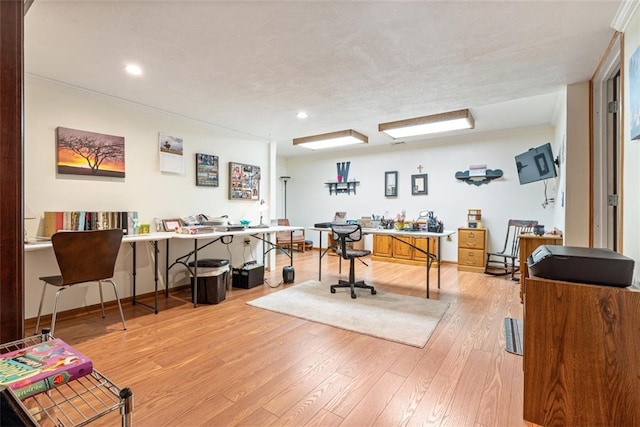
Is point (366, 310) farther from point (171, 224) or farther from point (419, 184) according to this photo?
point (419, 184)

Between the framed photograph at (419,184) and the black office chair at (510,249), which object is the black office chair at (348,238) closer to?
the black office chair at (510,249)

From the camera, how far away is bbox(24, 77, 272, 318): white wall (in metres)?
2.78

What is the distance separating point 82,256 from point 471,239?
5.46 metres

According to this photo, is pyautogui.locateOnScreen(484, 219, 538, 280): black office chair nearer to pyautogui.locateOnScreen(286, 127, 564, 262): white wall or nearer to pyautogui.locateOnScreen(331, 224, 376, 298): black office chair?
pyautogui.locateOnScreen(286, 127, 564, 262): white wall

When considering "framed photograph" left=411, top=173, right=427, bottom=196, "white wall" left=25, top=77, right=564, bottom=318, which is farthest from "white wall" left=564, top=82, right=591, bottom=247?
"framed photograph" left=411, top=173, right=427, bottom=196

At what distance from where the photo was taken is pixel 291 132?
483 cm

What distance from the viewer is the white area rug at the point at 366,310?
8.79ft

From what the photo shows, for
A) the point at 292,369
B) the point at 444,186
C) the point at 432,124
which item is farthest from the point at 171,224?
the point at 444,186

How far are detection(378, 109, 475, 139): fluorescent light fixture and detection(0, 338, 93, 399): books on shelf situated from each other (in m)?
4.33

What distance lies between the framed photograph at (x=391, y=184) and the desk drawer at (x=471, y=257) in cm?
186

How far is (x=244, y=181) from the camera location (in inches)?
190

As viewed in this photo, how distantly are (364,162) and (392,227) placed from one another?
2.66 metres

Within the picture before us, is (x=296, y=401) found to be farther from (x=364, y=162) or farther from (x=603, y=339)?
Answer: (x=364, y=162)

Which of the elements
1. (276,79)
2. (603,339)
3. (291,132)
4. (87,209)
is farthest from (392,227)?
(87,209)
